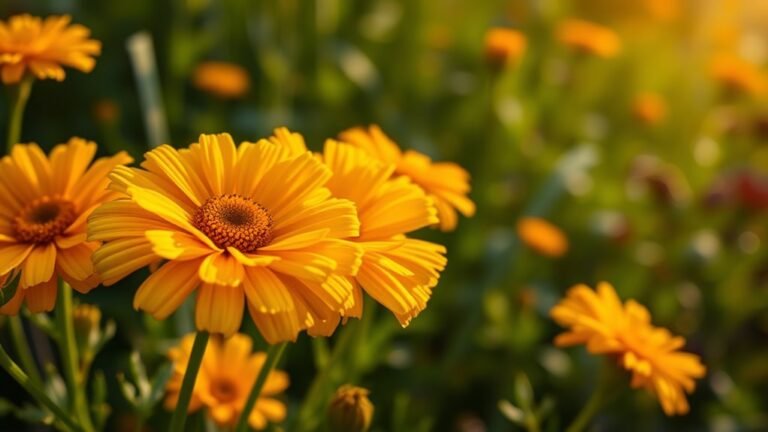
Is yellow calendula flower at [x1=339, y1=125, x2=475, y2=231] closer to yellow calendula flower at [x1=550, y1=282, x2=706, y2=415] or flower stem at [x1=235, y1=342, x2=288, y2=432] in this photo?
yellow calendula flower at [x1=550, y1=282, x2=706, y2=415]

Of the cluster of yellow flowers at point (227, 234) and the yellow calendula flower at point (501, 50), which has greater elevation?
the cluster of yellow flowers at point (227, 234)

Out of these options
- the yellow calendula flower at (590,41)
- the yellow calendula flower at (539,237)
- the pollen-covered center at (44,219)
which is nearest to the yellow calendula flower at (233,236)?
the pollen-covered center at (44,219)

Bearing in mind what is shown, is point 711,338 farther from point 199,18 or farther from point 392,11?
point 199,18

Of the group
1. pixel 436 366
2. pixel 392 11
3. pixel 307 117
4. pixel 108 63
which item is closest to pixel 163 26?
pixel 108 63

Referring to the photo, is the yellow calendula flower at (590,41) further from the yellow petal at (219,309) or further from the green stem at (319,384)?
the yellow petal at (219,309)

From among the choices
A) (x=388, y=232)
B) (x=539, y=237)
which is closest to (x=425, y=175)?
(x=388, y=232)

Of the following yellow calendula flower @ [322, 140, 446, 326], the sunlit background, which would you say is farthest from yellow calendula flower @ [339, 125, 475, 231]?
the sunlit background

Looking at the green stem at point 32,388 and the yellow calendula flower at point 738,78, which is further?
the yellow calendula flower at point 738,78

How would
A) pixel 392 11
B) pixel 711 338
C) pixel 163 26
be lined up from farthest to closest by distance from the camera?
pixel 392 11, pixel 163 26, pixel 711 338
